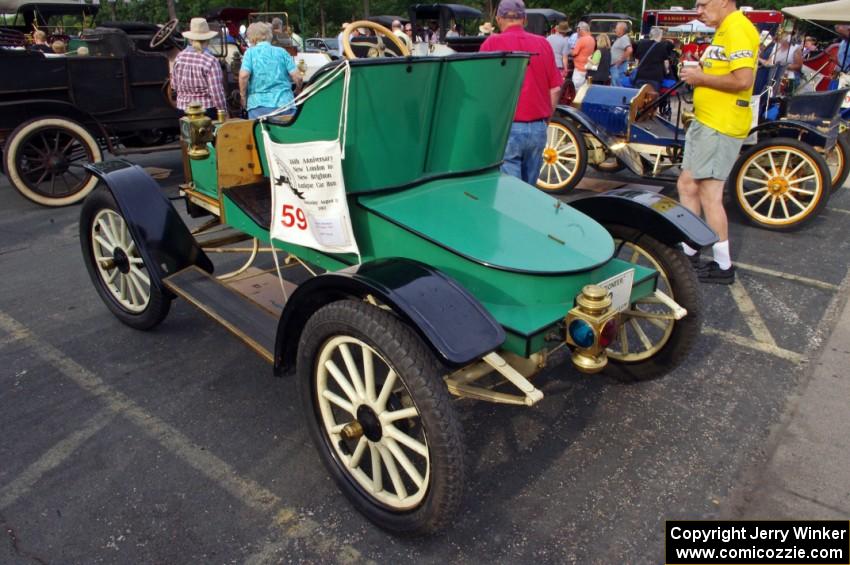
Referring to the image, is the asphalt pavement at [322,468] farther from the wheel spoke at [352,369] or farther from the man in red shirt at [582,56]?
the man in red shirt at [582,56]

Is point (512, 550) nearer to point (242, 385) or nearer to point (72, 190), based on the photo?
point (242, 385)

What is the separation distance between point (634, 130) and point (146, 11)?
137 ft

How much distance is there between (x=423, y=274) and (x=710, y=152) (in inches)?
114

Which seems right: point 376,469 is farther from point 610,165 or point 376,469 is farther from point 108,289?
point 610,165

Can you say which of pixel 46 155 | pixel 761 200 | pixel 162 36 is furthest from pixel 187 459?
pixel 162 36

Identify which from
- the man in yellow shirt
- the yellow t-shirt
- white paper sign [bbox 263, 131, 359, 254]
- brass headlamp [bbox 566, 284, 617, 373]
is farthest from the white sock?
white paper sign [bbox 263, 131, 359, 254]

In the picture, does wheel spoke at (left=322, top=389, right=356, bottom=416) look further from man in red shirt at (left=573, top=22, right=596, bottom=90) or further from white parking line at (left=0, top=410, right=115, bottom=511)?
man in red shirt at (left=573, top=22, right=596, bottom=90)

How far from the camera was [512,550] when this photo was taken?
2148mm

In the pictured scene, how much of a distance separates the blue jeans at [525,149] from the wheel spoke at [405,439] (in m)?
2.46

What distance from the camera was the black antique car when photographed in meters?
6.11

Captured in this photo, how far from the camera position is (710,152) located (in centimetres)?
411

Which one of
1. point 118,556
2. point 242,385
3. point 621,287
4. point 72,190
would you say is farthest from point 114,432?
point 72,190

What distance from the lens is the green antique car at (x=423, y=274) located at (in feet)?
6.49

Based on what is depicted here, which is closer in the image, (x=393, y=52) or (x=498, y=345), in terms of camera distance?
(x=498, y=345)
